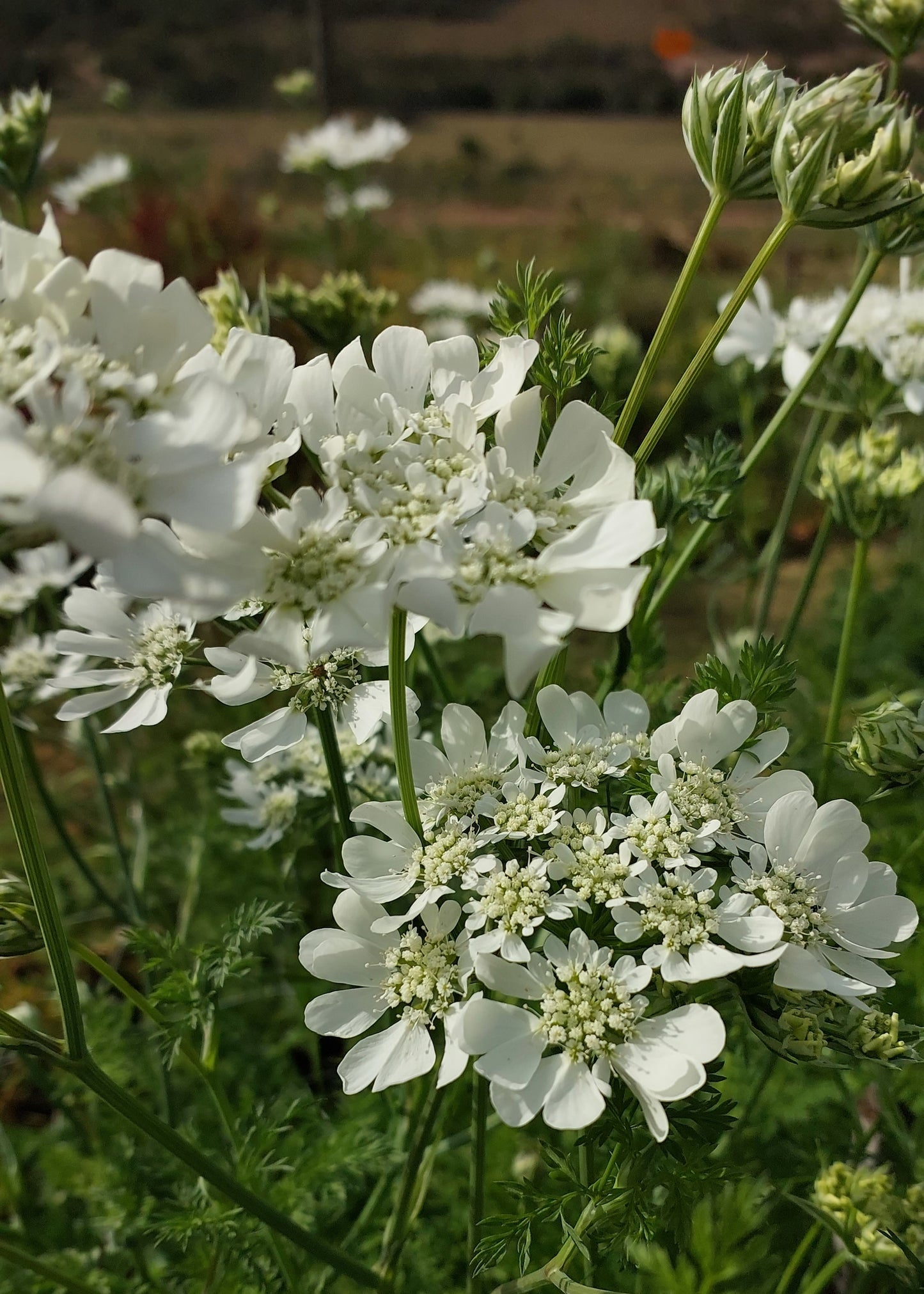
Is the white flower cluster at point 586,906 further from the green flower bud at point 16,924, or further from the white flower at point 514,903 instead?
the green flower bud at point 16,924

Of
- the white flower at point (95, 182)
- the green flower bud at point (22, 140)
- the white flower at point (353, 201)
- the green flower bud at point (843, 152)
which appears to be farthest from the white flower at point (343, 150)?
the green flower bud at point (843, 152)

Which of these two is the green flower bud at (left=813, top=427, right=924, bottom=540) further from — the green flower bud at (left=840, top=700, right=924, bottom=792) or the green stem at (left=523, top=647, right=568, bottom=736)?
the green stem at (left=523, top=647, right=568, bottom=736)

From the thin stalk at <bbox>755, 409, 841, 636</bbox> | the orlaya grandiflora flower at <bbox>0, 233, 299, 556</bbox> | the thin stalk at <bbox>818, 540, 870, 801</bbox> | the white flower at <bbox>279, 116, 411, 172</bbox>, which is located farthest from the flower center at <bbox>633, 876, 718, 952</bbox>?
the white flower at <bbox>279, 116, 411, 172</bbox>

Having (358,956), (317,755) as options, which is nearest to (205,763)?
(317,755)

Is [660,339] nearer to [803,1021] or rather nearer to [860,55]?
[803,1021]

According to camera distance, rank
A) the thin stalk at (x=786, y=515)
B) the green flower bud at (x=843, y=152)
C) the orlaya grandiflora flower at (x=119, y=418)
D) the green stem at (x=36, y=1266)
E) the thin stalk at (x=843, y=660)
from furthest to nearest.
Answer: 1. the thin stalk at (x=786, y=515)
2. the thin stalk at (x=843, y=660)
3. the green stem at (x=36, y=1266)
4. the green flower bud at (x=843, y=152)
5. the orlaya grandiflora flower at (x=119, y=418)

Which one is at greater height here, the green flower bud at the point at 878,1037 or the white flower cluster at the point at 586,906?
the white flower cluster at the point at 586,906
